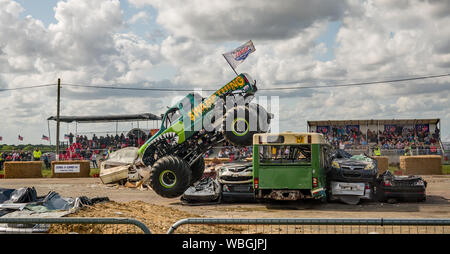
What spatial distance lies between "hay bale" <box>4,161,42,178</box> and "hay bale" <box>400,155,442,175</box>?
21.1m

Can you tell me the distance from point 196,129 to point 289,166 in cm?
408

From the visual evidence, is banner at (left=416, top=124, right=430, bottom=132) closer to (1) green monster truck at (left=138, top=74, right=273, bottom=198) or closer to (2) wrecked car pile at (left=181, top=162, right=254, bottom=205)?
(1) green monster truck at (left=138, top=74, right=273, bottom=198)

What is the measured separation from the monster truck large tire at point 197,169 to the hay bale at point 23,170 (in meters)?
14.2

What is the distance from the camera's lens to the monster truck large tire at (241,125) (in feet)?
45.1

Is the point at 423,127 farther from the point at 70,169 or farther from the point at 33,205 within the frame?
the point at 33,205

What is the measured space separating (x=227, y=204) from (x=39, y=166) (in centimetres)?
1775

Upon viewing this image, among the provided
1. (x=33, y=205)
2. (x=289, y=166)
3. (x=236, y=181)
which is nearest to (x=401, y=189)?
(x=289, y=166)

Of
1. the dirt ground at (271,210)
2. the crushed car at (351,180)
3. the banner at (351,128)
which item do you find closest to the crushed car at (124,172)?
the dirt ground at (271,210)

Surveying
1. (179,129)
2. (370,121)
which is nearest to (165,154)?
(179,129)

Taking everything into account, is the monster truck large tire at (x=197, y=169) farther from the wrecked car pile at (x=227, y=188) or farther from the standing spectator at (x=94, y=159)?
the standing spectator at (x=94, y=159)
